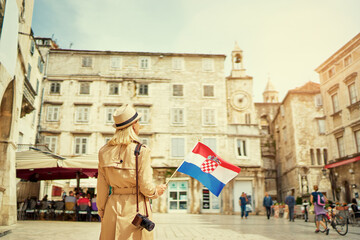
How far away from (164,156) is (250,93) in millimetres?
18992

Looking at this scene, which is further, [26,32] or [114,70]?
[114,70]

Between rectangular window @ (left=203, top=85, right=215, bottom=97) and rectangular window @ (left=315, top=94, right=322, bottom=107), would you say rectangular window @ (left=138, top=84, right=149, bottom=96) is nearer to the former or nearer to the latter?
rectangular window @ (left=203, top=85, right=215, bottom=97)

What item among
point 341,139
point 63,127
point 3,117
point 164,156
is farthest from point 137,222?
point 63,127

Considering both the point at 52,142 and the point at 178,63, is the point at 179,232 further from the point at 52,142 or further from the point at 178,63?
the point at 178,63

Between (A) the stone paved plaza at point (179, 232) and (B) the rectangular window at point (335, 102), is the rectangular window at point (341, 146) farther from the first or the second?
Result: (A) the stone paved plaza at point (179, 232)

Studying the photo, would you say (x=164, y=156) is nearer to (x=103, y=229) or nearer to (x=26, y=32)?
(x=26, y=32)

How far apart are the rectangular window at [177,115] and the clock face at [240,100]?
14.4 meters

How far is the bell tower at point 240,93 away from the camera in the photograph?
144ft

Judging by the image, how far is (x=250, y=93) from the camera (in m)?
43.9

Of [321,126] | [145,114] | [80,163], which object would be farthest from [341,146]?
[80,163]

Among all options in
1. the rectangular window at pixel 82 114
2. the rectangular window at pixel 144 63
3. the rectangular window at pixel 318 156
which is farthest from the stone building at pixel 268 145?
the rectangular window at pixel 82 114

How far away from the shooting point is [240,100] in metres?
43.9

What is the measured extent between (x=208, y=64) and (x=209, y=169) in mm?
29309

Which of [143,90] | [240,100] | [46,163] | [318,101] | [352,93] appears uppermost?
[240,100]
